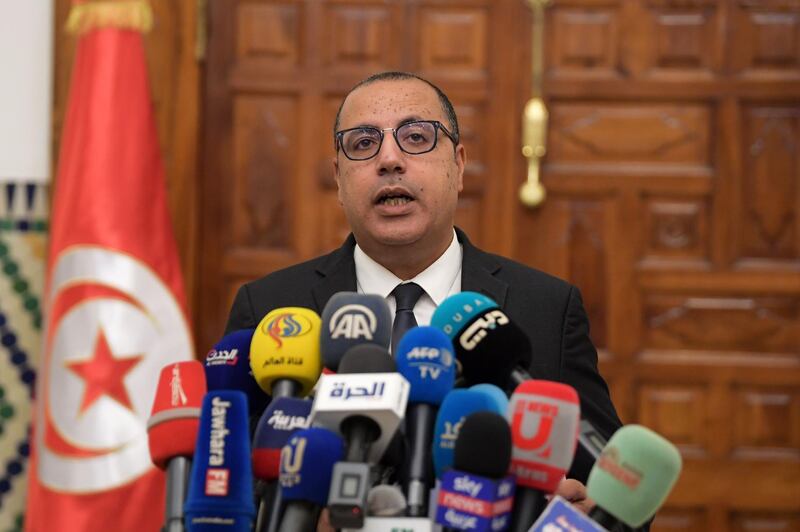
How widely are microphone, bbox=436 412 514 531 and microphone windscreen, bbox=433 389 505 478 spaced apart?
6 cm

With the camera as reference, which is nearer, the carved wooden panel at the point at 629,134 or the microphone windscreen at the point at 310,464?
the microphone windscreen at the point at 310,464

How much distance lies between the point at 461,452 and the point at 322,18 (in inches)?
117

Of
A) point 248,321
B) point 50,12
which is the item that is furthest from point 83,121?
point 248,321

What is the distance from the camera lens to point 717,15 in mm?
3812

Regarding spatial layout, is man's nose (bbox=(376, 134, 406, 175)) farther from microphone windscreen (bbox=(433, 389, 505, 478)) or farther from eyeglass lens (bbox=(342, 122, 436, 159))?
microphone windscreen (bbox=(433, 389, 505, 478))

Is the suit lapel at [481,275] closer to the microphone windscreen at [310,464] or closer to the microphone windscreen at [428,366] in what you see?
the microphone windscreen at [428,366]

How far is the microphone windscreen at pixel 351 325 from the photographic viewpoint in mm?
1343

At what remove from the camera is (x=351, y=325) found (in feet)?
4.43

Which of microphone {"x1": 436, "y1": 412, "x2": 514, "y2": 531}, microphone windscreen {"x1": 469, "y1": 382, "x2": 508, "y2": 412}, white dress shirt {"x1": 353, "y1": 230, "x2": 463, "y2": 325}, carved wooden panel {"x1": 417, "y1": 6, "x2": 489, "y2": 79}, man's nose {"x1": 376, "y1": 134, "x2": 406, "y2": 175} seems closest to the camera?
microphone {"x1": 436, "y1": 412, "x2": 514, "y2": 531}

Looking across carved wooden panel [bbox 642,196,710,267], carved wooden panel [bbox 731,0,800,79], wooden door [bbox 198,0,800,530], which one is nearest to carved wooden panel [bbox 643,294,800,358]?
wooden door [bbox 198,0,800,530]

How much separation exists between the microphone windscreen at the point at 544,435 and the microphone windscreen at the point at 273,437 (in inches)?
10.1

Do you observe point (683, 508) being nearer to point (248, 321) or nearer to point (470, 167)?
point (470, 167)

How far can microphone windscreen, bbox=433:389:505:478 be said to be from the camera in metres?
1.20

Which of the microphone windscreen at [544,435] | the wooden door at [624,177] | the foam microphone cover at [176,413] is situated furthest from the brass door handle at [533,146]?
the microphone windscreen at [544,435]
